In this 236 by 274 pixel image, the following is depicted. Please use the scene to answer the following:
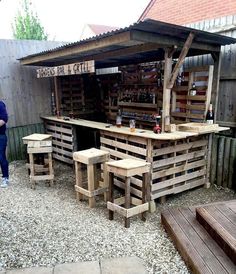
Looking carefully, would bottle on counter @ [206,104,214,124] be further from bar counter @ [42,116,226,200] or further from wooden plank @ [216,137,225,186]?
wooden plank @ [216,137,225,186]

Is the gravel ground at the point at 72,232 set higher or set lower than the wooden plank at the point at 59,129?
lower

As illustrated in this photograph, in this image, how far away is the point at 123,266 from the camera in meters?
2.67

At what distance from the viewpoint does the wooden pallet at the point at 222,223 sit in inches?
102

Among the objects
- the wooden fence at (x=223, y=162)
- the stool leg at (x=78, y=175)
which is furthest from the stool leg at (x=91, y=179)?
the wooden fence at (x=223, y=162)

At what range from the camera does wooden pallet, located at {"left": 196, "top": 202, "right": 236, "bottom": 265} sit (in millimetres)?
2590

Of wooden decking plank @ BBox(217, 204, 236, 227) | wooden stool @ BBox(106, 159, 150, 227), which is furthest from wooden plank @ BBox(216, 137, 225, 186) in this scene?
wooden stool @ BBox(106, 159, 150, 227)

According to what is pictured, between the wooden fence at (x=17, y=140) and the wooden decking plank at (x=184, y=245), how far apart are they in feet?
14.5

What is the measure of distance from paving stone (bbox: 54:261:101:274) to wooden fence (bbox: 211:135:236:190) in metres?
3.01

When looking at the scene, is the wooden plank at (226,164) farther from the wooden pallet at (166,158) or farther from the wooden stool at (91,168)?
the wooden stool at (91,168)

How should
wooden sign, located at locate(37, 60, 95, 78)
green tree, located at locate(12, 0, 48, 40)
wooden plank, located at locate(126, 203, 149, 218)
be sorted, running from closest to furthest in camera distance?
wooden plank, located at locate(126, 203, 149, 218) < wooden sign, located at locate(37, 60, 95, 78) < green tree, located at locate(12, 0, 48, 40)

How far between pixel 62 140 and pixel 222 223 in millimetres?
4286

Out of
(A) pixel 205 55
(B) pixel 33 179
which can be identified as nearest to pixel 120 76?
(A) pixel 205 55

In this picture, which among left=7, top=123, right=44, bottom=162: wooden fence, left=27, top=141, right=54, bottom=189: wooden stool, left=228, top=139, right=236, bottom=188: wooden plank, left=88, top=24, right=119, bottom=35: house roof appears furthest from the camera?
left=88, top=24, right=119, bottom=35: house roof

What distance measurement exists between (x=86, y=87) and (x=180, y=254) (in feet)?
17.6
